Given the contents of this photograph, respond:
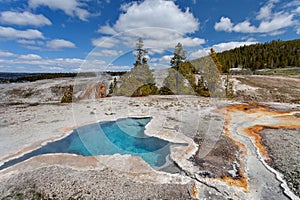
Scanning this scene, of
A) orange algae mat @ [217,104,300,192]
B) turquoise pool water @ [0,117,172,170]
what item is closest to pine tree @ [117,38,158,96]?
turquoise pool water @ [0,117,172,170]

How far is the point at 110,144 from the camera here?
10656 millimetres

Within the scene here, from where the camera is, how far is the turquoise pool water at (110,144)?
28.4ft

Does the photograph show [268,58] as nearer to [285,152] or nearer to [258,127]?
[258,127]

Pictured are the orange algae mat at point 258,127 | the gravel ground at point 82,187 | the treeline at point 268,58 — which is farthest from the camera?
the treeline at point 268,58

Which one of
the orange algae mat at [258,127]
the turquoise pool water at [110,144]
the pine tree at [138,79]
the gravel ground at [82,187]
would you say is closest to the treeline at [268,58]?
the pine tree at [138,79]

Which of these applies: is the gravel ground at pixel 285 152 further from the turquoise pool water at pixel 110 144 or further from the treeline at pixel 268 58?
the treeline at pixel 268 58

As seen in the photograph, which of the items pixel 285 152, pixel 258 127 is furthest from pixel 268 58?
pixel 285 152

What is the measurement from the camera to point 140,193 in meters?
5.50

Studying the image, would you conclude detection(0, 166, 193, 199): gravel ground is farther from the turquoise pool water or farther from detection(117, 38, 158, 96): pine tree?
detection(117, 38, 158, 96): pine tree

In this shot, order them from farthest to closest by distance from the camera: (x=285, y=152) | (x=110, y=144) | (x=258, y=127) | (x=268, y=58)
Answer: (x=268, y=58) → (x=258, y=127) → (x=110, y=144) → (x=285, y=152)

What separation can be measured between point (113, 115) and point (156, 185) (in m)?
10.7

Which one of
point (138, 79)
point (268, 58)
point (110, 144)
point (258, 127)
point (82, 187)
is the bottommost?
point (110, 144)

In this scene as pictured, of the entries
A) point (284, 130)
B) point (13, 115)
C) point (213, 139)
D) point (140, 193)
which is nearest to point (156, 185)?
point (140, 193)

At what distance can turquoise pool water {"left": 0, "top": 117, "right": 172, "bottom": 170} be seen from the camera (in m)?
8.65
